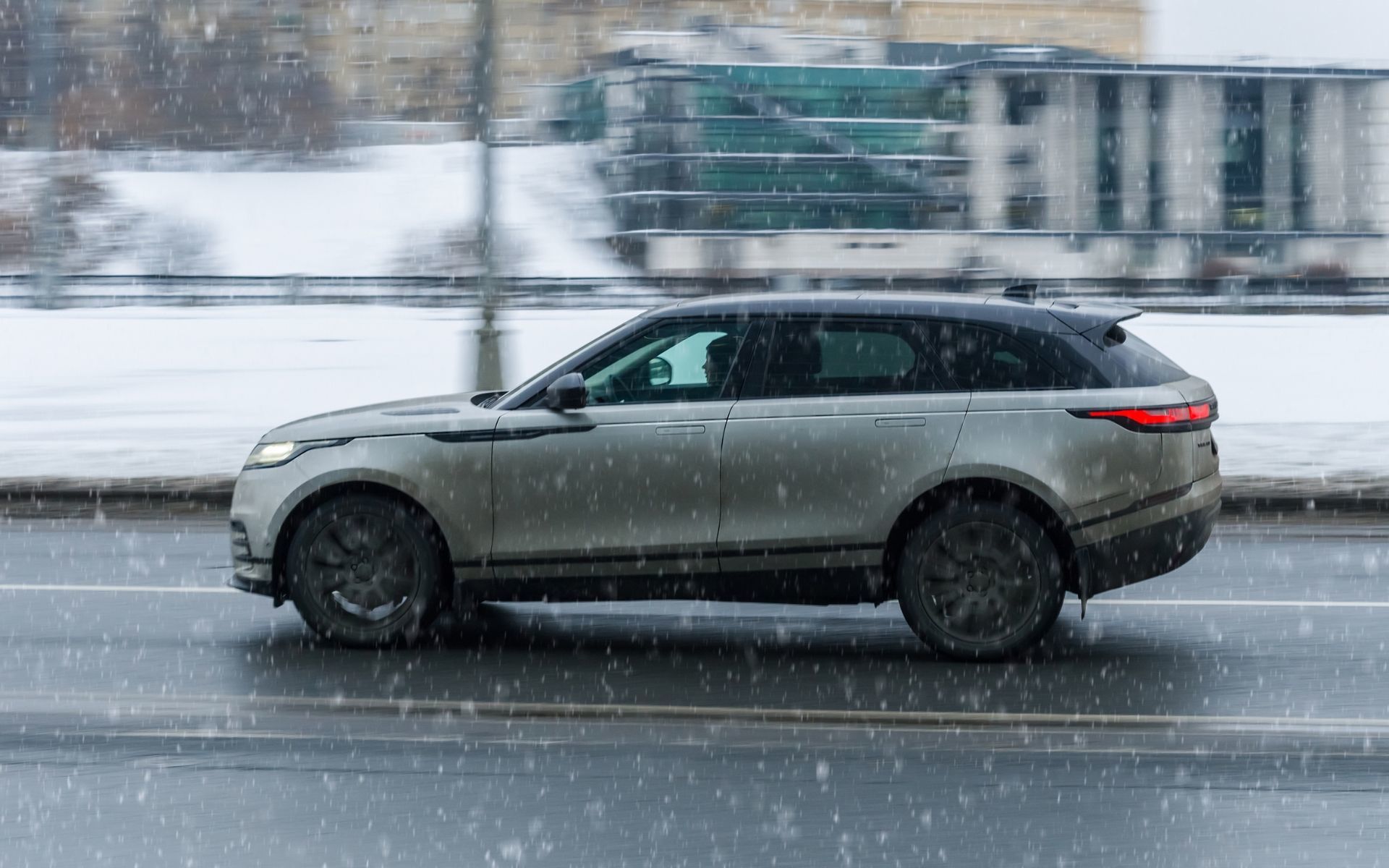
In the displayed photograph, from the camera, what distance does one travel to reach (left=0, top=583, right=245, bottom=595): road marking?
29.9ft

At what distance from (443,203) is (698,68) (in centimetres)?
1220

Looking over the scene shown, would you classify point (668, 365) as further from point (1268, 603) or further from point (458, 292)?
point (458, 292)

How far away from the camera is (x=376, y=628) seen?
24.8 feet

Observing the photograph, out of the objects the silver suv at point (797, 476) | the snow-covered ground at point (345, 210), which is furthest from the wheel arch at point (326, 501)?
the snow-covered ground at point (345, 210)

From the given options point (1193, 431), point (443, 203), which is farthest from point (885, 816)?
point (443, 203)

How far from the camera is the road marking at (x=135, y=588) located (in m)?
9.12

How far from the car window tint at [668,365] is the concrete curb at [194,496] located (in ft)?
19.4

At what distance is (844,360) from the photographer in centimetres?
738

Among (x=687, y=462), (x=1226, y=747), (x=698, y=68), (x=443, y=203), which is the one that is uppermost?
(x=698, y=68)

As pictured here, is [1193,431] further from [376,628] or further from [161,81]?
[161,81]

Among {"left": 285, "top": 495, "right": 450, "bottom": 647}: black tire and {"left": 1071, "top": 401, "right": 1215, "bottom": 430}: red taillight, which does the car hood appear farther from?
{"left": 1071, "top": 401, "right": 1215, "bottom": 430}: red taillight

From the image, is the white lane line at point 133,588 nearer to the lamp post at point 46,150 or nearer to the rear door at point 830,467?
the rear door at point 830,467

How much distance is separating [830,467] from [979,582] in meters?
0.76

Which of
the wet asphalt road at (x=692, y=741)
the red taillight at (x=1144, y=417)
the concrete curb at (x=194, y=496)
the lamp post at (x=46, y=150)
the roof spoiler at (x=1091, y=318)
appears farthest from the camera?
the lamp post at (x=46, y=150)
